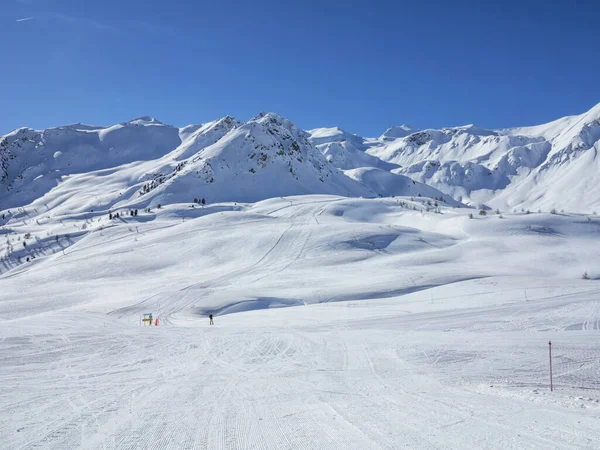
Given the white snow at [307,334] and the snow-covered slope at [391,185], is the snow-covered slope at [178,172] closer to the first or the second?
the snow-covered slope at [391,185]

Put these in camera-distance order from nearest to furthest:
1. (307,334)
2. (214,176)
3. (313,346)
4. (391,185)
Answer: (313,346) → (307,334) → (214,176) → (391,185)

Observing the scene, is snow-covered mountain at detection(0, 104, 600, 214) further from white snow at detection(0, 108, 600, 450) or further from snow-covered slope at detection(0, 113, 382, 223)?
white snow at detection(0, 108, 600, 450)

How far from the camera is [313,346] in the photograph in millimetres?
15414

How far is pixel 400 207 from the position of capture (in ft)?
227

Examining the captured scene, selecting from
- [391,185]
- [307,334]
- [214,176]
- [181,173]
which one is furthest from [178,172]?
[307,334]

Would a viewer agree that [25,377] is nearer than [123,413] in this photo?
No

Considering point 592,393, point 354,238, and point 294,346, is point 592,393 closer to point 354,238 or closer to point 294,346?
point 294,346

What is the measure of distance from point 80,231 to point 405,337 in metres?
63.9

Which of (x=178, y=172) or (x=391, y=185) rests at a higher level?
(x=178, y=172)

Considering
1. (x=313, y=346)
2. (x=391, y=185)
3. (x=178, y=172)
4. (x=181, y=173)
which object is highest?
(x=178, y=172)

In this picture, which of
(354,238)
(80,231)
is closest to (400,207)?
(354,238)

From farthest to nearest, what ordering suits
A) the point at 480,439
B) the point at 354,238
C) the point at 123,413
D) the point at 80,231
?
1. the point at 80,231
2. the point at 354,238
3. the point at 123,413
4. the point at 480,439

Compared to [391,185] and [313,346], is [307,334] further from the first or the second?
[391,185]

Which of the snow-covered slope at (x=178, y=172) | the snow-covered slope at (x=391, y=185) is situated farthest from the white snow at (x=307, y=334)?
the snow-covered slope at (x=391, y=185)
